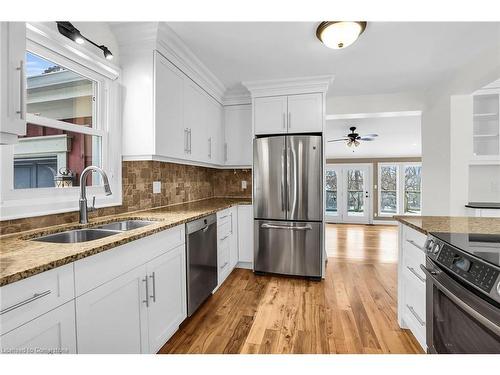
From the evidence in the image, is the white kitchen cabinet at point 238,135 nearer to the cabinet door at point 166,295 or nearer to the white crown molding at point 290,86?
the white crown molding at point 290,86

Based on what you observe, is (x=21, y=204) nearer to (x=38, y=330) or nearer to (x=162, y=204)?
(x=38, y=330)

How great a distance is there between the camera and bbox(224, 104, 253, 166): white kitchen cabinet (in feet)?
11.7

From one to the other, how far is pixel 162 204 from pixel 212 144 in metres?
0.99

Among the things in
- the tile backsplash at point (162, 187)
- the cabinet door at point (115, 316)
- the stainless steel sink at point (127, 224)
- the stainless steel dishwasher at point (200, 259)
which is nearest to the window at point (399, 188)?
the tile backsplash at point (162, 187)

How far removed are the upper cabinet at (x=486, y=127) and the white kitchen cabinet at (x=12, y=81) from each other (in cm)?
433

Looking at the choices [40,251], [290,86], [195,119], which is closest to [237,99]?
[290,86]

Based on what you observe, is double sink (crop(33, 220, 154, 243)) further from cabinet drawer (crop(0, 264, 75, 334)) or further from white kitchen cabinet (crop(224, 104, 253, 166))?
white kitchen cabinet (crop(224, 104, 253, 166))

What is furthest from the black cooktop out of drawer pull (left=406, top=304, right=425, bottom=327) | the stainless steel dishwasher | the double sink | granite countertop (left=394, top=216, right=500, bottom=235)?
the double sink

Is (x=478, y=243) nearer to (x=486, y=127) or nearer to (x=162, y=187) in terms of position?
(x=162, y=187)

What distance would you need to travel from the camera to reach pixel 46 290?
2.96 ft

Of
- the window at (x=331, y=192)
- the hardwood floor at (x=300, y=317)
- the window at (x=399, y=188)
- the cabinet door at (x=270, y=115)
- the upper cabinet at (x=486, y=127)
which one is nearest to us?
the hardwood floor at (x=300, y=317)

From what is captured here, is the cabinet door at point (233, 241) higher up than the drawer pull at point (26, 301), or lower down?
lower down

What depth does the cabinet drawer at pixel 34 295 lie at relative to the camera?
78 cm
